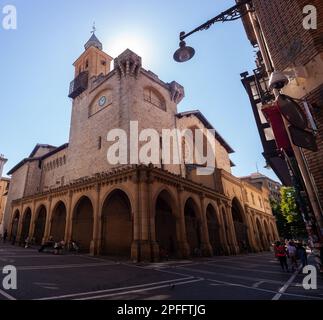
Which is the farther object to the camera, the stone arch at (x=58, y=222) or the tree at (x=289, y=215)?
the tree at (x=289, y=215)

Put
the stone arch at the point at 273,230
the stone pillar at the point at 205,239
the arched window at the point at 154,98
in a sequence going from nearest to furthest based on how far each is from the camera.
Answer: the stone pillar at the point at 205,239
the arched window at the point at 154,98
the stone arch at the point at 273,230

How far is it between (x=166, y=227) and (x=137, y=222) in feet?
16.1

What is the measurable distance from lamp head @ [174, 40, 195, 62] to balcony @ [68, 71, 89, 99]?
28.0 metres

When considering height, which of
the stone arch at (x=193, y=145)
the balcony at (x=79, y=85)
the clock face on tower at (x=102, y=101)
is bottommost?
the stone arch at (x=193, y=145)

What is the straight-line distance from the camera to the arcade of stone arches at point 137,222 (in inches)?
616

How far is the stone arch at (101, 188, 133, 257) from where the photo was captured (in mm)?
17625

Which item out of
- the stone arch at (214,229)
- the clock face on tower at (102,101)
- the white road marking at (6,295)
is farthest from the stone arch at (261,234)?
the white road marking at (6,295)

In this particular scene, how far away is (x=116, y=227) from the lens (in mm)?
18391

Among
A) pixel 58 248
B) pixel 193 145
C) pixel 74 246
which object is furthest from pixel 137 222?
pixel 193 145

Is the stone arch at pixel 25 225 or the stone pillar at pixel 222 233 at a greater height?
the stone arch at pixel 25 225

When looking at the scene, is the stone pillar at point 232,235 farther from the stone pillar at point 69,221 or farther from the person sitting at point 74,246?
the stone pillar at point 69,221

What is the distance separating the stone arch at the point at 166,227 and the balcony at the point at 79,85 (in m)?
20.7

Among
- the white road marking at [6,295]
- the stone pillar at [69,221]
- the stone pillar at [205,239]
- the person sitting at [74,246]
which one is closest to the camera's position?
the white road marking at [6,295]
